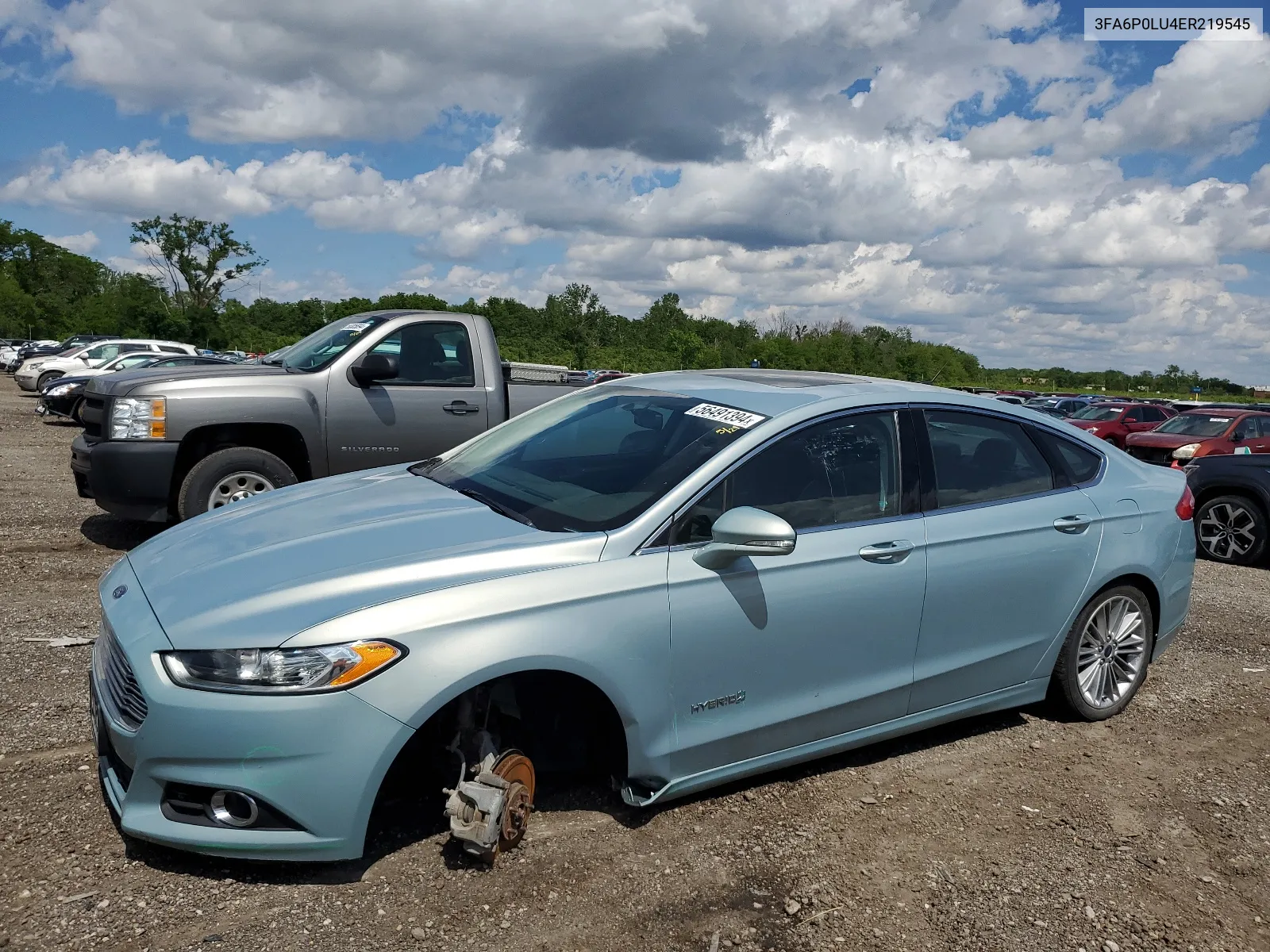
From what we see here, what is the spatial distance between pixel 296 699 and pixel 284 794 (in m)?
0.29

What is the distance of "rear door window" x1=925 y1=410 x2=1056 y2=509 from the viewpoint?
13.5ft

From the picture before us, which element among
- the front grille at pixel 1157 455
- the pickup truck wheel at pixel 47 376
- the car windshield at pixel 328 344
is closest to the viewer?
the car windshield at pixel 328 344

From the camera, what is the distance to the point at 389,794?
10.3 ft

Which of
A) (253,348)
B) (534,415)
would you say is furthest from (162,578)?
(253,348)

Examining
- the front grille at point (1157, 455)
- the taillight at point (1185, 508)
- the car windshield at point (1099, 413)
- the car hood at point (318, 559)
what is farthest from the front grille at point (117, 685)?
the car windshield at point (1099, 413)

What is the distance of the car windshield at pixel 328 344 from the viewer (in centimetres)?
775

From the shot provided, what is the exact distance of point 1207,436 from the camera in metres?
17.9

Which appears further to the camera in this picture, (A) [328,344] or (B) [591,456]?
(A) [328,344]

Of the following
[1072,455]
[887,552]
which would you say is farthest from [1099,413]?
[887,552]

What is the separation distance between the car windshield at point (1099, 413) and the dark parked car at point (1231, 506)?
1899cm

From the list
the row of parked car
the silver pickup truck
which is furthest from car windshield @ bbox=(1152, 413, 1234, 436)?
the row of parked car

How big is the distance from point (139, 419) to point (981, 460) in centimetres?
566

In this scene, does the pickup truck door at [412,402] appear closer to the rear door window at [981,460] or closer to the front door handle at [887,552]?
the rear door window at [981,460]

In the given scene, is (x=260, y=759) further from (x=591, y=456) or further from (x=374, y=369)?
(x=374, y=369)
